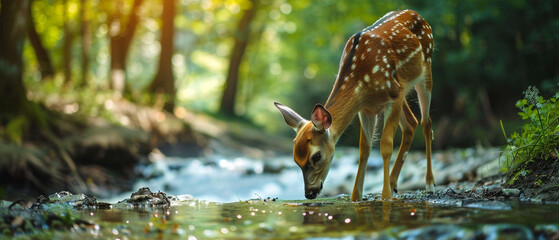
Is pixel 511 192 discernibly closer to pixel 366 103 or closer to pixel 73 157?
pixel 366 103

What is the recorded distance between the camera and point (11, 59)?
10445 millimetres

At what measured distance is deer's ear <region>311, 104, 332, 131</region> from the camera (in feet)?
18.4

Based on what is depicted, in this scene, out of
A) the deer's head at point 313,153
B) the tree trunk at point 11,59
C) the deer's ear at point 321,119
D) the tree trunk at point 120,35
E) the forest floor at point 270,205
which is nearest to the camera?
the forest floor at point 270,205

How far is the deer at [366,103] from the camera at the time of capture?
5.85 m

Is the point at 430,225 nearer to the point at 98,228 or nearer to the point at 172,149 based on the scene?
the point at 98,228

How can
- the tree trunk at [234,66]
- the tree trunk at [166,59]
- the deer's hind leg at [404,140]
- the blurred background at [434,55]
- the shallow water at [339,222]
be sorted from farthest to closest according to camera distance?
the tree trunk at [234,66] → the tree trunk at [166,59] → the blurred background at [434,55] → the deer's hind leg at [404,140] → the shallow water at [339,222]

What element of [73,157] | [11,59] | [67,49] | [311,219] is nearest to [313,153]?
[311,219]

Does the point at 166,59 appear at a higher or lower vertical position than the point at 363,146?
higher

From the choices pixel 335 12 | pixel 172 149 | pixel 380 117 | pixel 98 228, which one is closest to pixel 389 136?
pixel 380 117

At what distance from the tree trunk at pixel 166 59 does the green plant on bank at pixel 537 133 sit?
658 inches

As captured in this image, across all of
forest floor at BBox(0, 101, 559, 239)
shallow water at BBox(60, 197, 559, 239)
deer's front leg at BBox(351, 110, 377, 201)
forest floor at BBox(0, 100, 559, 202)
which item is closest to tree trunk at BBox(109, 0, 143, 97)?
forest floor at BBox(0, 100, 559, 202)

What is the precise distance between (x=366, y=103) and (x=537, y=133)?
1794 mm

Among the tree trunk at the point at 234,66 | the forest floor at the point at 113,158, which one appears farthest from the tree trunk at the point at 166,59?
the tree trunk at the point at 234,66

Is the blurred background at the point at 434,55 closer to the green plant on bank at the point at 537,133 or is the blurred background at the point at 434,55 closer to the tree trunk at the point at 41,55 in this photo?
the tree trunk at the point at 41,55
